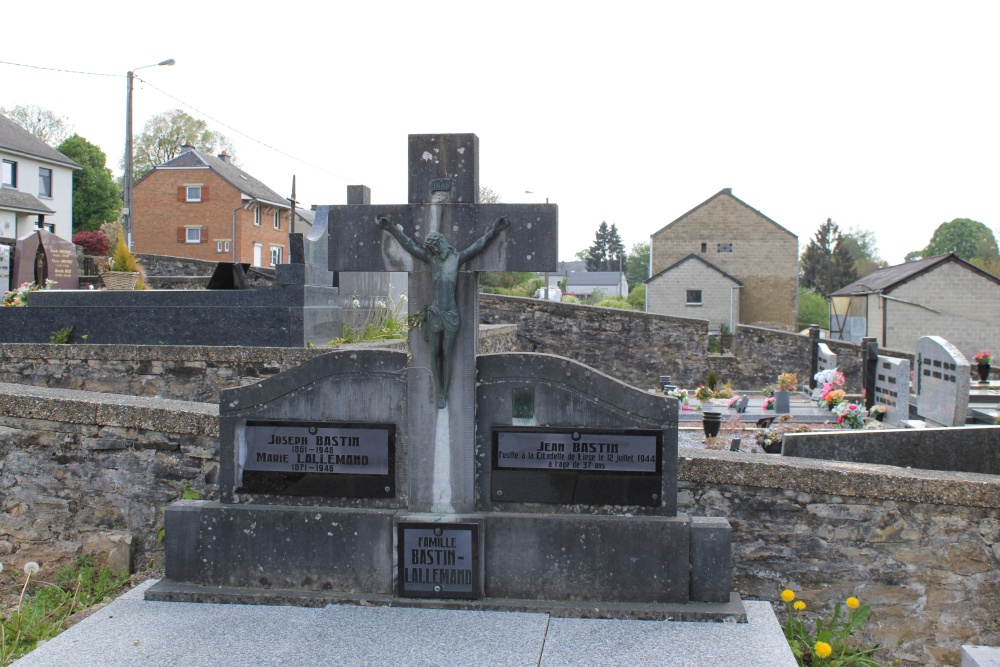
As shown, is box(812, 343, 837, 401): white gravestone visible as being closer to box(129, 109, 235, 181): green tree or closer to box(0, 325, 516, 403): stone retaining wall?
box(0, 325, 516, 403): stone retaining wall

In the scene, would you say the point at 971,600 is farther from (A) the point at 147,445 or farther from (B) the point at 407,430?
(A) the point at 147,445

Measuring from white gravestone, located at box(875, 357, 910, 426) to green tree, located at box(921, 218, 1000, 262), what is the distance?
8007 cm

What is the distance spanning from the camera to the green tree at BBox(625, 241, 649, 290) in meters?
110

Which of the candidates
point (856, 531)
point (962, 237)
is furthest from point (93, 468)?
point (962, 237)

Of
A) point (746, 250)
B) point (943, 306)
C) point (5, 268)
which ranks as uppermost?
point (746, 250)

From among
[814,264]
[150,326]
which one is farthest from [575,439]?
[814,264]

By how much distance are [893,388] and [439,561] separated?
7834 mm

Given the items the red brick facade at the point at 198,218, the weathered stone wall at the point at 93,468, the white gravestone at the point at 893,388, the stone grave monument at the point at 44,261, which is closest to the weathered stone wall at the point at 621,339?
the stone grave monument at the point at 44,261

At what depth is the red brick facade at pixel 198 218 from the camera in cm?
4697

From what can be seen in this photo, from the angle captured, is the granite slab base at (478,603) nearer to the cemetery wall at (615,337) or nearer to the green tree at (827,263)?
the cemetery wall at (615,337)

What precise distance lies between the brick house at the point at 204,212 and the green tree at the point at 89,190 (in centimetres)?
159

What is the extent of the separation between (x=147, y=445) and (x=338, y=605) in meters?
1.90

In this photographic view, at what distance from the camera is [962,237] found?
83688 mm

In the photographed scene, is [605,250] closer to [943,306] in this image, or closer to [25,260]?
[943,306]
